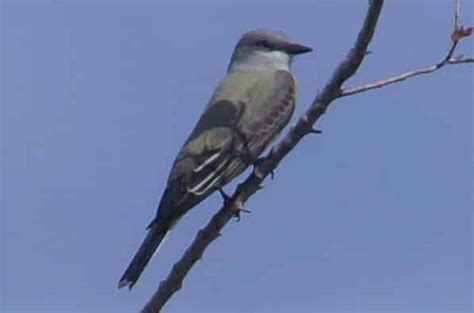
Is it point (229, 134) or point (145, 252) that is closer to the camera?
point (145, 252)

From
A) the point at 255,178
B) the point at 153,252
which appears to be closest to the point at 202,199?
the point at 153,252

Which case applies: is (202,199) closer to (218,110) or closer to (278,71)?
(218,110)

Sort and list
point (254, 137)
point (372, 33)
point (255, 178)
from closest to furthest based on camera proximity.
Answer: point (372, 33) < point (255, 178) < point (254, 137)

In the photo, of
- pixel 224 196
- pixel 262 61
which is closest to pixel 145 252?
pixel 224 196

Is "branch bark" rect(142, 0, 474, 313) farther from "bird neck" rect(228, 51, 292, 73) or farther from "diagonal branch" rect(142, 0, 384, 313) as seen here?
"bird neck" rect(228, 51, 292, 73)

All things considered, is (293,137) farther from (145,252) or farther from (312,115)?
(145,252)

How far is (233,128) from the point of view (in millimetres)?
7527

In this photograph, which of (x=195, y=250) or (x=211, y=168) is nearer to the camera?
(x=195, y=250)

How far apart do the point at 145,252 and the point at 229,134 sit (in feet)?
4.34

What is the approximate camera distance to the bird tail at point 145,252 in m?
6.12

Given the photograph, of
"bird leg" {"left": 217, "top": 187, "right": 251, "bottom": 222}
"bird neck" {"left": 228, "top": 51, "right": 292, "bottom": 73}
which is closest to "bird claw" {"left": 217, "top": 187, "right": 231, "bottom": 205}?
"bird leg" {"left": 217, "top": 187, "right": 251, "bottom": 222}

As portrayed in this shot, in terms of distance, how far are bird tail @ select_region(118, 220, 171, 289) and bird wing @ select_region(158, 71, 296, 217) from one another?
13cm

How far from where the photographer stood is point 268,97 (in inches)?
316

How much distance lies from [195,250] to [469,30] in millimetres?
1493
